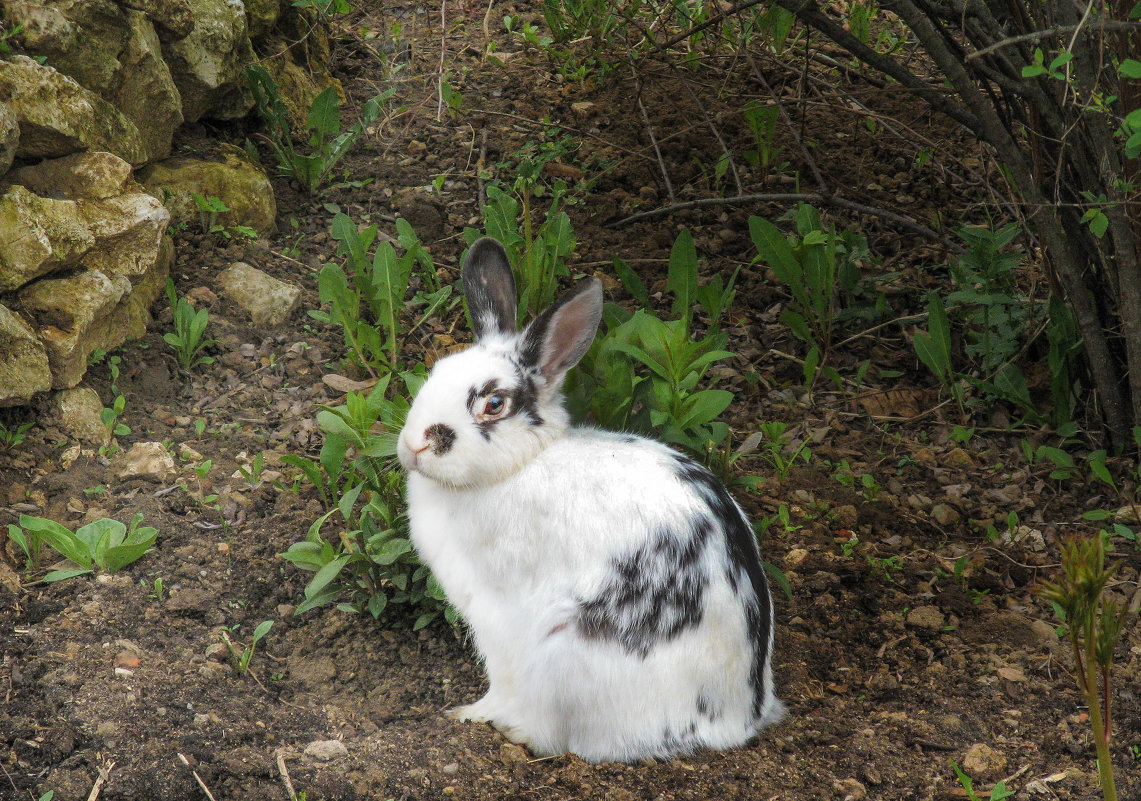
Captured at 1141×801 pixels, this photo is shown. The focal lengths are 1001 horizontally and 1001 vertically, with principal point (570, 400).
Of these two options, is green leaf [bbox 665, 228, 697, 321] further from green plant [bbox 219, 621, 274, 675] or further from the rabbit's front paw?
green plant [bbox 219, 621, 274, 675]

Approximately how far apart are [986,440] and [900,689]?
170 cm

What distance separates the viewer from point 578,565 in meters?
3.29

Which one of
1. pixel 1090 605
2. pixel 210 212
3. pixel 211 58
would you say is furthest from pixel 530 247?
pixel 1090 605

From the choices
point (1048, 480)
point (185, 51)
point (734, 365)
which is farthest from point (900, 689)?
point (185, 51)

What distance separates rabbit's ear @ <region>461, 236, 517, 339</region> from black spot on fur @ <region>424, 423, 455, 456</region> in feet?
1.83

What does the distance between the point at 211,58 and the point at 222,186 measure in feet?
2.25

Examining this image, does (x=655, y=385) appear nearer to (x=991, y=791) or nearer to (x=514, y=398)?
(x=514, y=398)

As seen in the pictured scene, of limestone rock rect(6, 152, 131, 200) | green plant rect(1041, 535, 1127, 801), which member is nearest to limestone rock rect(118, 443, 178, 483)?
limestone rock rect(6, 152, 131, 200)

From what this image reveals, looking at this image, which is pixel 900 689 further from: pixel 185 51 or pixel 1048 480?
pixel 185 51

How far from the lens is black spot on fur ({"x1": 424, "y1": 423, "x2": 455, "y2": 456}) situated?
325cm

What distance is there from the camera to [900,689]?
3.60m

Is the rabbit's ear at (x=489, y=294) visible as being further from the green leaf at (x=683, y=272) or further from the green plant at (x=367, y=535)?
the green leaf at (x=683, y=272)

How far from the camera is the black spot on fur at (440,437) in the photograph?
10.7ft

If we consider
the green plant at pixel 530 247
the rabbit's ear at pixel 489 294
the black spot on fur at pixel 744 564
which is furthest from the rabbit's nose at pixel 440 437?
the green plant at pixel 530 247
